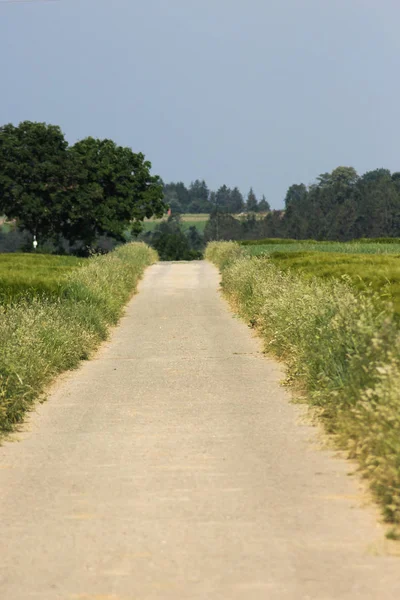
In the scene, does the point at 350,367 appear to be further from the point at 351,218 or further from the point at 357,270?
the point at 351,218

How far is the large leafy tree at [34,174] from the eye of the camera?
7981 centimetres

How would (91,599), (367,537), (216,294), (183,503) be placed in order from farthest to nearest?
(216,294), (183,503), (367,537), (91,599)

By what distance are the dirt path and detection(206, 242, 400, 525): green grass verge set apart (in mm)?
312

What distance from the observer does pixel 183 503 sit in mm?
7586

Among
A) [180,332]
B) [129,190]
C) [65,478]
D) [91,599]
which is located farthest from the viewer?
[129,190]

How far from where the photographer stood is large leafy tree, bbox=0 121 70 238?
79812 mm

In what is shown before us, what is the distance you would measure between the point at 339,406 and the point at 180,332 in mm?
12865

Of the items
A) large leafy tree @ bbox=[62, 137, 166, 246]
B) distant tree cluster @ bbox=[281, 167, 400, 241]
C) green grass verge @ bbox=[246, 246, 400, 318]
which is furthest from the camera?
distant tree cluster @ bbox=[281, 167, 400, 241]

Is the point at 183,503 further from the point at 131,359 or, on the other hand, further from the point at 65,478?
the point at 131,359

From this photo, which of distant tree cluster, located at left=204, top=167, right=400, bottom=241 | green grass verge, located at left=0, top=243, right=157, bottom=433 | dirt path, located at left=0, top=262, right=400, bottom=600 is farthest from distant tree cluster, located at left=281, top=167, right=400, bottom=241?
dirt path, located at left=0, top=262, right=400, bottom=600

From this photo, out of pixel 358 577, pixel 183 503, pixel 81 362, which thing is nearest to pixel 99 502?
pixel 183 503

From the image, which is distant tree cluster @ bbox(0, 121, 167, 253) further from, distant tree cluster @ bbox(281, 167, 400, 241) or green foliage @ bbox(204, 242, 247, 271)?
distant tree cluster @ bbox(281, 167, 400, 241)

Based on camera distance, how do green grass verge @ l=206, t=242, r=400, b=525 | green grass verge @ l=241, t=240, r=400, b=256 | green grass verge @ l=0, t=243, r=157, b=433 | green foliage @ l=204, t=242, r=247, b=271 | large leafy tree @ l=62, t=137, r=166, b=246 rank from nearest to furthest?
A: 1. green grass verge @ l=206, t=242, r=400, b=525
2. green grass verge @ l=0, t=243, r=157, b=433
3. green grass verge @ l=241, t=240, r=400, b=256
4. green foliage @ l=204, t=242, r=247, b=271
5. large leafy tree @ l=62, t=137, r=166, b=246

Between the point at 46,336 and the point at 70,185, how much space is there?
217 feet
